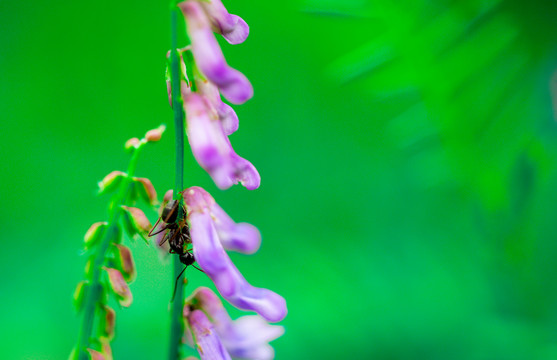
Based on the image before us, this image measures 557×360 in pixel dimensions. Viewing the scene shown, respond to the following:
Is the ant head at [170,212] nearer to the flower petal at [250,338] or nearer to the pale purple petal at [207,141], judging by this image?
the pale purple petal at [207,141]

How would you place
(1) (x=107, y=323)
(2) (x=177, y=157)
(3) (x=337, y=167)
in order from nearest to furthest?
(2) (x=177, y=157), (1) (x=107, y=323), (3) (x=337, y=167)

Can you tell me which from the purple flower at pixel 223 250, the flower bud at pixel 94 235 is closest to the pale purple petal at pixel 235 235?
the purple flower at pixel 223 250

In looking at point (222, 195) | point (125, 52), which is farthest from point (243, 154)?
point (125, 52)

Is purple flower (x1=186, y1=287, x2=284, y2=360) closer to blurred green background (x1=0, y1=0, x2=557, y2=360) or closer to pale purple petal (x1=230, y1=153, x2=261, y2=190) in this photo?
pale purple petal (x1=230, y1=153, x2=261, y2=190)

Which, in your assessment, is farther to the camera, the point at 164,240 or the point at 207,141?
the point at 164,240

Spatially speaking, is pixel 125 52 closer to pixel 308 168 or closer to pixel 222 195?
pixel 222 195

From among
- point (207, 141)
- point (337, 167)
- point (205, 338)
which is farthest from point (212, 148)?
point (337, 167)

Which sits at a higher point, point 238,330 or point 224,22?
point 224,22

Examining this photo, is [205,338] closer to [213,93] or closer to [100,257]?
[100,257]
